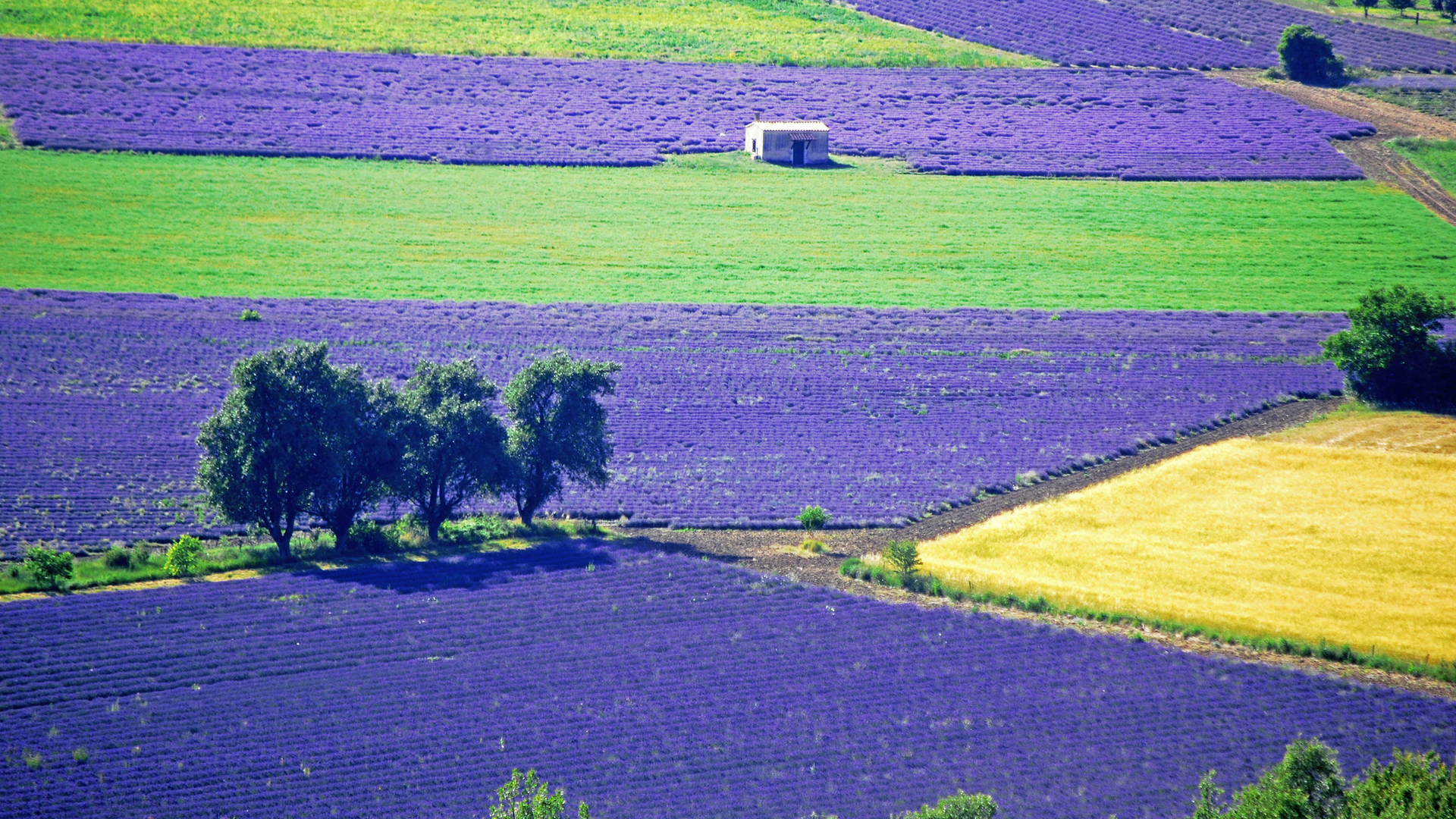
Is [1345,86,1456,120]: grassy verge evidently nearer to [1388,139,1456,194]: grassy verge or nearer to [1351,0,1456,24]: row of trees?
[1388,139,1456,194]: grassy verge

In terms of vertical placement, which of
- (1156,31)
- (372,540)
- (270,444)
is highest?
(1156,31)

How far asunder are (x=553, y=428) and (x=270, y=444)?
9.08 metres

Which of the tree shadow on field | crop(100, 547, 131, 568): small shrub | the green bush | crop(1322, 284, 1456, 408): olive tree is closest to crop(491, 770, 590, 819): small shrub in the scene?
the tree shadow on field

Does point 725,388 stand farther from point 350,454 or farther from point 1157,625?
point 1157,625

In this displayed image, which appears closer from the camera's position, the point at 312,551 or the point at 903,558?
the point at 903,558

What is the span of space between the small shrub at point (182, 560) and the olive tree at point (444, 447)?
248 inches

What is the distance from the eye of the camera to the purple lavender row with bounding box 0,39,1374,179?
8844 centimetres

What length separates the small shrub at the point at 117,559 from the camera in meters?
39.9

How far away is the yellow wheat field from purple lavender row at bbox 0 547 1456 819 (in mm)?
3874

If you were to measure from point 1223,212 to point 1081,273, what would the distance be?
14612 millimetres

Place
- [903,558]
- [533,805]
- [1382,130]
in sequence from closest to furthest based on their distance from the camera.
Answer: [533,805] < [903,558] < [1382,130]

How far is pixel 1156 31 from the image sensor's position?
113625mm

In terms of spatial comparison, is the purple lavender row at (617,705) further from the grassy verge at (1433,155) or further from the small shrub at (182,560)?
the grassy verge at (1433,155)

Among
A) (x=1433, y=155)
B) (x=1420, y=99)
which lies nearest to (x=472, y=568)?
(x=1433, y=155)
